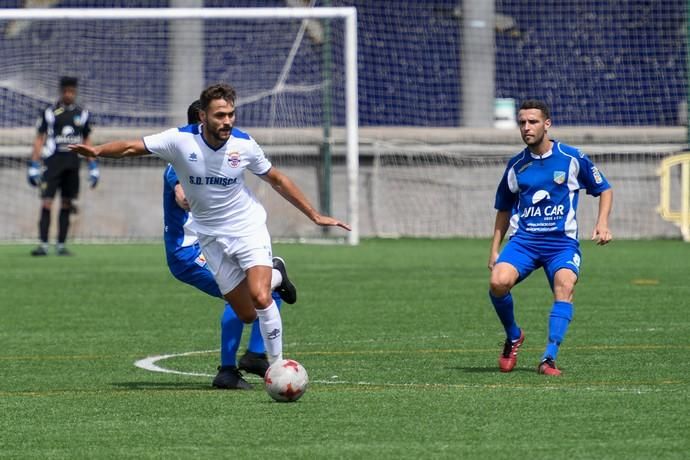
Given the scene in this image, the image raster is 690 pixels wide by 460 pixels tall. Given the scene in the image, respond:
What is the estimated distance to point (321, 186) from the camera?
24.2 m

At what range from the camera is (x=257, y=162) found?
28.0ft

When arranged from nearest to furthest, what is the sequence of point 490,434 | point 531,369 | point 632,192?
point 490,434
point 531,369
point 632,192

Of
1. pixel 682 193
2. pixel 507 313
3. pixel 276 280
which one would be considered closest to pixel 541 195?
pixel 507 313

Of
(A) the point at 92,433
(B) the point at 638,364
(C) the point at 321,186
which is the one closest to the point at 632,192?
(C) the point at 321,186

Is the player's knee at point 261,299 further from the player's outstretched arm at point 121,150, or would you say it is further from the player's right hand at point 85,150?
the player's right hand at point 85,150

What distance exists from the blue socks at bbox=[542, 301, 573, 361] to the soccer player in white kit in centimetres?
155

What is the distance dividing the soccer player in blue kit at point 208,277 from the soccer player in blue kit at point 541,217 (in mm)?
1391

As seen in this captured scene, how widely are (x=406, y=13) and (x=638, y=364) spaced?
57.6ft

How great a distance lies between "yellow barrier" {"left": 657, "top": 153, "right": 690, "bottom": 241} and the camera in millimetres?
22484

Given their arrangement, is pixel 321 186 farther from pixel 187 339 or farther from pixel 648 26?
pixel 187 339

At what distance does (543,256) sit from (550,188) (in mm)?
432

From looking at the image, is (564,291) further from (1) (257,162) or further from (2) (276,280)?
(1) (257,162)

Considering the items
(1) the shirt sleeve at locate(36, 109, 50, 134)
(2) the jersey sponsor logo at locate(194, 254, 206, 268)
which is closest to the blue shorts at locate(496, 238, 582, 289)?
(2) the jersey sponsor logo at locate(194, 254, 206, 268)

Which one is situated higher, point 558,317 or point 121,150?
point 121,150
